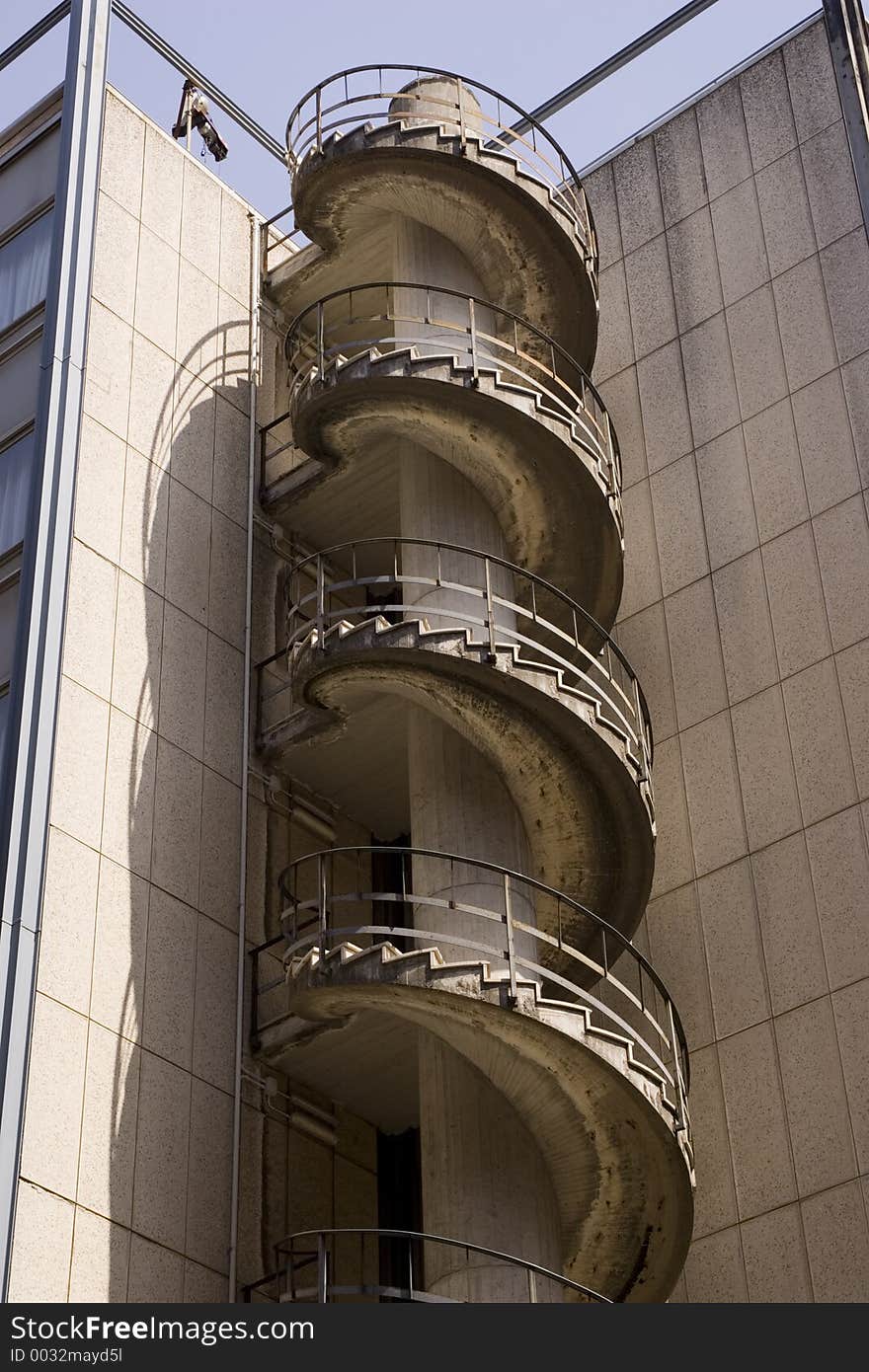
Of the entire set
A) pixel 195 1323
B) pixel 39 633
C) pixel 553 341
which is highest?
pixel 553 341

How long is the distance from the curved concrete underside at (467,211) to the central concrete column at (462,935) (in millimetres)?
3999

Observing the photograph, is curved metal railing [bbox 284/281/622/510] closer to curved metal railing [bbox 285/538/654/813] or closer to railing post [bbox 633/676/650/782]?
curved metal railing [bbox 285/538/654/813]

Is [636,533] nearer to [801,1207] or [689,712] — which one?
[689,712]

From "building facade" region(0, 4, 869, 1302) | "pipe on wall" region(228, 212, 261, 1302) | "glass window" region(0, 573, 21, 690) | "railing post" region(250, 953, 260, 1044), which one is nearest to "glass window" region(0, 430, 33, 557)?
"building facade" region(0, 4, 869, 1302)

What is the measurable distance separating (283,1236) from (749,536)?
11.9m

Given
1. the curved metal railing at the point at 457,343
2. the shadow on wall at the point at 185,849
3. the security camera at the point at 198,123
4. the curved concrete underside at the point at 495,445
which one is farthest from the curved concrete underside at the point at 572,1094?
the security camera at the point at 198,123

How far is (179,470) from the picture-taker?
2770 cm

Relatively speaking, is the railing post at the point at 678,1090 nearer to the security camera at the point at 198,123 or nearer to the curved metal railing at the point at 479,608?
the curved metal railing at the point at 479,608

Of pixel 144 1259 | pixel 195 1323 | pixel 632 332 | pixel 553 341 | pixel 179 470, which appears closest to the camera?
pixel 195 1323

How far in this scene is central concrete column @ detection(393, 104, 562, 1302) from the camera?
878 inches

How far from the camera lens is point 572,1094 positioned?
2252cm

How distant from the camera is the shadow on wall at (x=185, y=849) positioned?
72.3ft

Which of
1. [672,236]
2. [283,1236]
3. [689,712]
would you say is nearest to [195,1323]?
[283,1236]

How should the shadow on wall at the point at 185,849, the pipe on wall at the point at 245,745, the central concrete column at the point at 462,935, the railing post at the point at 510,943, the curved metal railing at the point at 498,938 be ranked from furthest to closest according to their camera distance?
the curved metal railing at the point at 498,938 → the pipe on wall at the point at 245,745 → the central concrete column at the point at 462,935 → the shadow on wall at the point at 185,849 → the railing post at the point at 510,943
